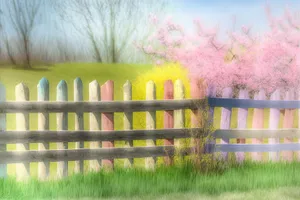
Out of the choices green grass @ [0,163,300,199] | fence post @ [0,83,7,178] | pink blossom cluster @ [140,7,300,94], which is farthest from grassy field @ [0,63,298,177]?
green grass @ [0,163,300,199]

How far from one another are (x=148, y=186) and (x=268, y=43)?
462 cm

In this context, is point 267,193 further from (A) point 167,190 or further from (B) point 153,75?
(B) point 153,75

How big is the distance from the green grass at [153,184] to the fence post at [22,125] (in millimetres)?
483

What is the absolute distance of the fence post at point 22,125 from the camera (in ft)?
23.8

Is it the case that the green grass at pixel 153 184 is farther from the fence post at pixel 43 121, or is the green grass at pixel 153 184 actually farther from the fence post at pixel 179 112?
the fence post at pixel 179 112

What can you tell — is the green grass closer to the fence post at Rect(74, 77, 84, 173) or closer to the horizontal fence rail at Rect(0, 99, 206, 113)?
the fence post at Rect(74, 77, 84, 173)

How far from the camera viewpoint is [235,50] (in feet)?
33.2

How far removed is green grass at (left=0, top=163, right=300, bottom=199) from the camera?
252 inches

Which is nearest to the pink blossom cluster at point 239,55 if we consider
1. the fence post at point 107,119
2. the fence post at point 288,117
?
the fence post at point 288,117

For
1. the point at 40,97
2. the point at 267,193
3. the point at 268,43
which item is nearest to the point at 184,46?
the point at 268,43

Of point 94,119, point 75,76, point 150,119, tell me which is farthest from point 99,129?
point 75,76

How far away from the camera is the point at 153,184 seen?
6.71 metres

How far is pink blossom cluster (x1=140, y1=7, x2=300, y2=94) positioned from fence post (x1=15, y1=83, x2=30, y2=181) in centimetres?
346

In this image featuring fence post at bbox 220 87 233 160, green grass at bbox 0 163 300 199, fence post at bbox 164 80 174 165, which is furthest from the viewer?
fence post at bbox 220 87 233 160
